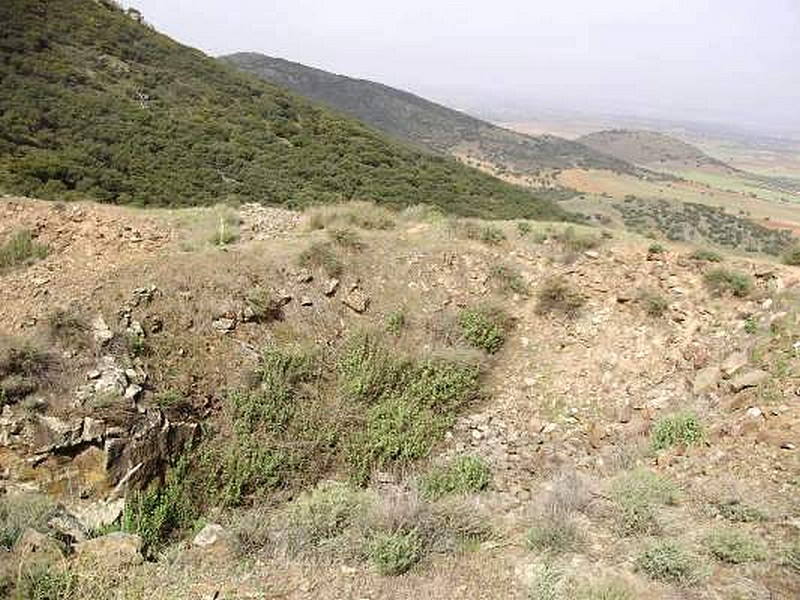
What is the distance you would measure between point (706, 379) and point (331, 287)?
578 cm

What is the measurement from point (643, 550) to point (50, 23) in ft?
104

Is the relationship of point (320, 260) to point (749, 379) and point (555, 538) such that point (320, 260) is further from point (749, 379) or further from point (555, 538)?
point (749, 379)

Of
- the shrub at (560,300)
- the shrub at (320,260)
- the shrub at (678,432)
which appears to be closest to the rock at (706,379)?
the shrub at (678,432)

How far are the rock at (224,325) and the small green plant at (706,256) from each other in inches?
306

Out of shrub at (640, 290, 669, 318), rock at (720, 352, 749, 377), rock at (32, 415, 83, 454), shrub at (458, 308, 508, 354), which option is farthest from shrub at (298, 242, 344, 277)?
rock at (720, 352, 749, 377)

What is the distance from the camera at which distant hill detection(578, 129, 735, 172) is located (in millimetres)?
115438

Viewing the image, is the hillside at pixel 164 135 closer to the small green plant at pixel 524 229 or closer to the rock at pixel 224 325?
the rock at pixel 224 325

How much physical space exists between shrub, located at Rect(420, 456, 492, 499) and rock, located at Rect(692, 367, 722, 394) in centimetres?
323

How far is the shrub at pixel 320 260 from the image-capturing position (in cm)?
995

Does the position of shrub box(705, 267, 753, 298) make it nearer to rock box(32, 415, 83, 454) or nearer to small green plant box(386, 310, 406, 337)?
small green plant box(386, 310, 406, 337)

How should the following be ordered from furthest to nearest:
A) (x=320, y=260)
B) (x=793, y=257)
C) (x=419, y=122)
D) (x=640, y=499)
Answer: (x=419, y=122) < (x=320, y=260) < (x=793, y=257) < (x=640, y=499)

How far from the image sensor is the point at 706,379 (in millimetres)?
8305

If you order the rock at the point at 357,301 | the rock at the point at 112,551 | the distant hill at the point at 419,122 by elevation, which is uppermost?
the distant hill at the point at 419,122

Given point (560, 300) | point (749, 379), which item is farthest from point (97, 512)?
point (749, 379)
